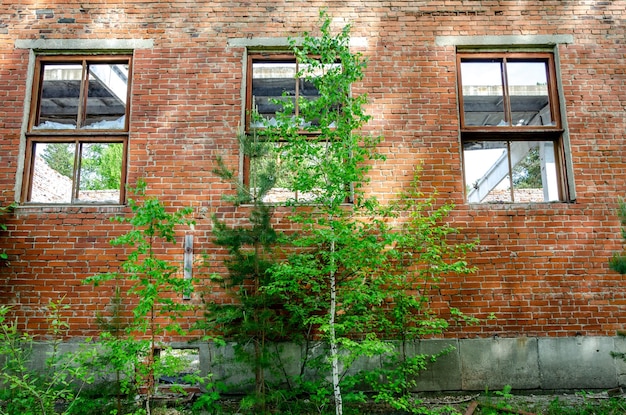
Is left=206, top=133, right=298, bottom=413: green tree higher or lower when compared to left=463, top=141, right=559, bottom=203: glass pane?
lower

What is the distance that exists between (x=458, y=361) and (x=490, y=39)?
4.29 meters

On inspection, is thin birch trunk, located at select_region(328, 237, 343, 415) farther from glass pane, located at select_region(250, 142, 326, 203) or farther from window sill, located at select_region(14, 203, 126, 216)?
window sill, located at select_region(14, 203, 126, 216)

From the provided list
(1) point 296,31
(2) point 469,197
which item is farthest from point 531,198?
(1) point 296,31

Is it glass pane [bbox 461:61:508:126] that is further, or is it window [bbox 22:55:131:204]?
glass pane [bbox 461:61:508:126]

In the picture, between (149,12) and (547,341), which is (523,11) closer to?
(547,341)

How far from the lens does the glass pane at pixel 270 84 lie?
670cm

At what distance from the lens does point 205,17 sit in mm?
6738

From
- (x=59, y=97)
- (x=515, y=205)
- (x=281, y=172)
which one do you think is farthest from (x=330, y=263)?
(x=59, y=97)

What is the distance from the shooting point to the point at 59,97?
6664 millimetres

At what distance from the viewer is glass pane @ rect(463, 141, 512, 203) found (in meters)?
6.43

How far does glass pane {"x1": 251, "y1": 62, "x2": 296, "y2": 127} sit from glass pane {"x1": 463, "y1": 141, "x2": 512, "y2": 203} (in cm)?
254

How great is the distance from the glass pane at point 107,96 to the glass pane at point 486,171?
468 centimetres

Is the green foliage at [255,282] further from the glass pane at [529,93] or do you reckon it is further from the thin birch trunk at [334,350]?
the glass pane at [529,93]

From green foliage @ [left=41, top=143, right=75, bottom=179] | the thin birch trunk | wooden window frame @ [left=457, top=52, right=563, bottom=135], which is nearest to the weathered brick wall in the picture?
wooden window frame @ [left=457, top=52, right=563, bottom=135]
